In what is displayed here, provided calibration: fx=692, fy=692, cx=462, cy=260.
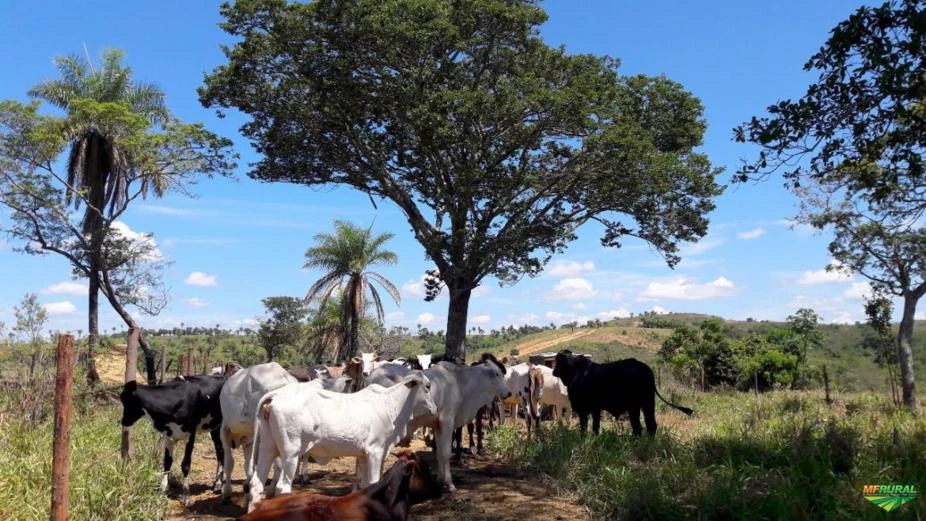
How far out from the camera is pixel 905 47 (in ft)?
24.7

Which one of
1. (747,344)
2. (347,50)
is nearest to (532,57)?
(347,50)

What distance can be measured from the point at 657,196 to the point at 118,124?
55.9 feet

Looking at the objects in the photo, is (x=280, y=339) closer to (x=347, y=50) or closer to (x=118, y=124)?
(x=118, y=124)

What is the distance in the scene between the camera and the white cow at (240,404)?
29.4 feet

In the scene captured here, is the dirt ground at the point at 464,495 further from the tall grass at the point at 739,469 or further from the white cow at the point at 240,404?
the white cow at the point at 240,404

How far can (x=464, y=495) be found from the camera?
9.38 metres

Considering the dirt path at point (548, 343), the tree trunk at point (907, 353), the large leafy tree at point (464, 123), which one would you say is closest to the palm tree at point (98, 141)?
the large leafy tree at point (464, 123)

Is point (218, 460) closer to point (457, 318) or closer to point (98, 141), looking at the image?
point (457, 318)

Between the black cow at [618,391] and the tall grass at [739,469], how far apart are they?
1.74 feet

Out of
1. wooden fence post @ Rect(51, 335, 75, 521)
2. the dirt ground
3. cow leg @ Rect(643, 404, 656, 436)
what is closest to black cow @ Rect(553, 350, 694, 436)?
cow leg @ Rect(643, 404, 656, 436)

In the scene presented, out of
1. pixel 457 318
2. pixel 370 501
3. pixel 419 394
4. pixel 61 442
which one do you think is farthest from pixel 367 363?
pixel 370 501

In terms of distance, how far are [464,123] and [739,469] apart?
11.4 m

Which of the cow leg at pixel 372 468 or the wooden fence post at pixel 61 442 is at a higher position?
the wooden fence post at pixel 61 442

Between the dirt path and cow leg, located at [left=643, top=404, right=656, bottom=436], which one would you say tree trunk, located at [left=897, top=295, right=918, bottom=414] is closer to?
cow leg, located at [left=643, top=404, right=656, bottom=436]
